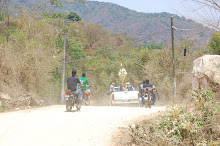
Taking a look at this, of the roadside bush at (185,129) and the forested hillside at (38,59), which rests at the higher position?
the forested hillside at (38,59)

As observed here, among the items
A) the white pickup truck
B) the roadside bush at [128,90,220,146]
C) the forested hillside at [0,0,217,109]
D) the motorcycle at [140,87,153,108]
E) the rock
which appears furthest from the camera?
the white pickup truck

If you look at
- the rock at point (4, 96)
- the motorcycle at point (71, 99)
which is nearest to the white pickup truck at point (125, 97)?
the motorcycle at point (71, 99)

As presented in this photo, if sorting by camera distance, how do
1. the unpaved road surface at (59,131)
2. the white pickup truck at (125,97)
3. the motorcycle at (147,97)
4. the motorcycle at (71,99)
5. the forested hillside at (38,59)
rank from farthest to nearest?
1. the white pickup truck at (125,97)
2. the forested hillside at (38,59)
3. the motorcycle at (147,97)
4. the motorcycle at (71,99)
5. the unpaved road surface at (59,131)

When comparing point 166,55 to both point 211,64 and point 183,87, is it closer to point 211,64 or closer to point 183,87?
point 183,87

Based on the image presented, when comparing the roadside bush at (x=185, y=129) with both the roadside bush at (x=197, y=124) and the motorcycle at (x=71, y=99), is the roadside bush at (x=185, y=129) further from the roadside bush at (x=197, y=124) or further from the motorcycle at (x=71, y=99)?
the motorcycle at (x=71, y=99)

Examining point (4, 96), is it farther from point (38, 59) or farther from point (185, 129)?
point (185, 129)

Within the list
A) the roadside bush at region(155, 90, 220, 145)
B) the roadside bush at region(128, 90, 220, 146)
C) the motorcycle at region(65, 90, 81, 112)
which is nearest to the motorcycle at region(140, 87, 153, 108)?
the motorcycle at region(65, 90, 81, 112)

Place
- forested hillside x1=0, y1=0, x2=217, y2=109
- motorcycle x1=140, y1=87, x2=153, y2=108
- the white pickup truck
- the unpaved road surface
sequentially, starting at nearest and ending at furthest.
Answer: the unpaved road surface, motorcycle x1=140, y1=87, x2=153, y2=108, forested hillside x1=0, y1=0, x2=217, y2=109, the white pickup truck

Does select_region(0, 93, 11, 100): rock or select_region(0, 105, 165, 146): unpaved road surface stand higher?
select_region(0, 93, 11, 100): rock

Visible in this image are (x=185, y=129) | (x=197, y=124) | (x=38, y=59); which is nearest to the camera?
(x=185, y=129)

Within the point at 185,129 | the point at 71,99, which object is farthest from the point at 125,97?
the point at 185,129

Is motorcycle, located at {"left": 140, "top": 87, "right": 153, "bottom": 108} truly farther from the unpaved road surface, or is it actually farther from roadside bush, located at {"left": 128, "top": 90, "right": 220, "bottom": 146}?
roadside bush, located at {"left": 128, "top": 90, "right": 220, "bottom": 146}

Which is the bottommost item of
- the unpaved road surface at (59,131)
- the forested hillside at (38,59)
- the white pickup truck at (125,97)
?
the unpaved road surface at (59,131)

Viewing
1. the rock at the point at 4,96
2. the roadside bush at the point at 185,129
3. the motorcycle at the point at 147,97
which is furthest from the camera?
the rock at the point at 4,96
